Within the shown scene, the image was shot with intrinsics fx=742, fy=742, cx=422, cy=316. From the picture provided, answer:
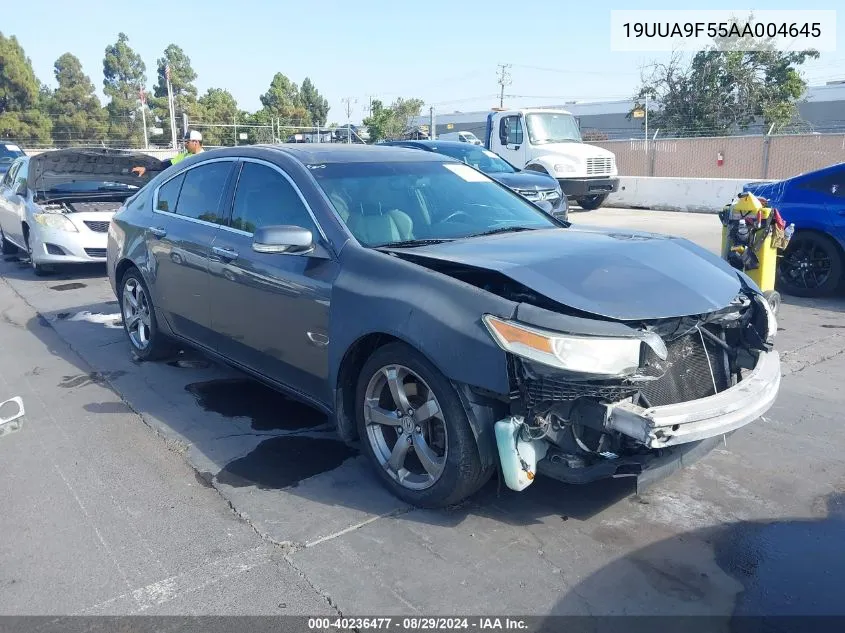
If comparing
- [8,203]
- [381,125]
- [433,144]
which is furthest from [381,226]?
[381,125]

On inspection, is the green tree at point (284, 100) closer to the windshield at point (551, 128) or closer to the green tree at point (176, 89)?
the green tree at point (176, 89)

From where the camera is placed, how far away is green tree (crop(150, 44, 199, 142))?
55481mm

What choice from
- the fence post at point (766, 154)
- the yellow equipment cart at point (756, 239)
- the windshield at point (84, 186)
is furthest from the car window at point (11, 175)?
the fence post at point (766, 154)

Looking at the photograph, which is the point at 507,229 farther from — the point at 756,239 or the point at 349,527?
the point at 756,239

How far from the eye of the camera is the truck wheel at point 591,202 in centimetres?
1934

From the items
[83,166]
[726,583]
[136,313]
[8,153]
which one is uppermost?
[8,153]

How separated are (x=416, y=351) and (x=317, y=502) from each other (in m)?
0.98

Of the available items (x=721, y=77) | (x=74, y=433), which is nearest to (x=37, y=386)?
(x=74, y=433)

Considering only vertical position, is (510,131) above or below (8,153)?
above

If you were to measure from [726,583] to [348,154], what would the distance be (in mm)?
3234

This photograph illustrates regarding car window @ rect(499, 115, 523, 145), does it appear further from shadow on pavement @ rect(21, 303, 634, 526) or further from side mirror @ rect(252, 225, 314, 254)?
side mirror @ rect(252, 225, 314, 254)

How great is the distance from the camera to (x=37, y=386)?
18.6ft

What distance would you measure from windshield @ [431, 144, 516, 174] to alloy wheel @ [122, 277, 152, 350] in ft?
28.4

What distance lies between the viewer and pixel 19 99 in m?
46.2
